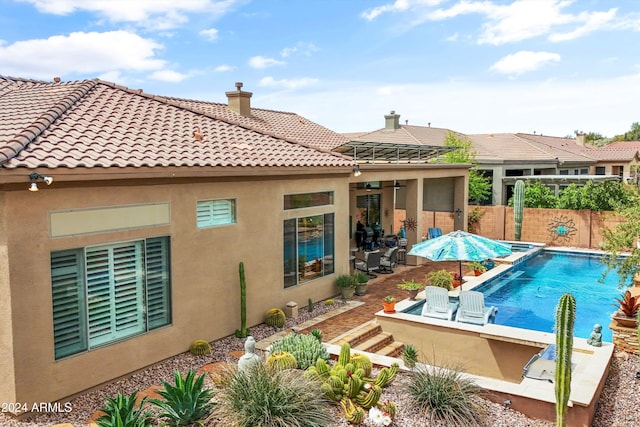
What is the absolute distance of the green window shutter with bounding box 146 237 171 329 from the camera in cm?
1038

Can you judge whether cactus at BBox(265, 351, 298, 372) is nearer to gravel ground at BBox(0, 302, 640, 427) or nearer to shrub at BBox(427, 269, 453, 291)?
gravel ground at BBox(0, 302, 640, 427)

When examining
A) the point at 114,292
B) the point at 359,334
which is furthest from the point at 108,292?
the point at 359,334

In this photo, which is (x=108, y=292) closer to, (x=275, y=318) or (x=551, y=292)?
(x=275, y=318)

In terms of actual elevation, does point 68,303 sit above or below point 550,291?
above

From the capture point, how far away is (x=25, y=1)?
19031 millimetres

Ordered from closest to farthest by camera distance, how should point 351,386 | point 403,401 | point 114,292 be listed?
1. point 351,386
2. point 403,401
3. point 114,292

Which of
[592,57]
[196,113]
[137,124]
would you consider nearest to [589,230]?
[592,57]

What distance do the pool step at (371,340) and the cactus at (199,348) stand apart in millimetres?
2905

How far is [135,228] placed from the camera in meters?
9.95

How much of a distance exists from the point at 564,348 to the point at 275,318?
7.57 m

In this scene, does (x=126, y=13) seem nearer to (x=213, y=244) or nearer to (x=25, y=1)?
(x=25, y=1)

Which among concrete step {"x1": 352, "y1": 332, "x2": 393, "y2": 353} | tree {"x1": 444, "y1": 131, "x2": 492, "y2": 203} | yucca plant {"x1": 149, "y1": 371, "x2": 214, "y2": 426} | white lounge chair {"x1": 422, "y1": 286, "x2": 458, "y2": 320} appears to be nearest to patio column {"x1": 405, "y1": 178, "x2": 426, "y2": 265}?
white lounge chair {"x1": 422, "y1": 286, "x2": 458, "y2": 320}

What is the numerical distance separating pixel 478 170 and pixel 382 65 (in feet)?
34.4

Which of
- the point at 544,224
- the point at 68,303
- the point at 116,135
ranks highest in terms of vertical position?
the point at 116,135
